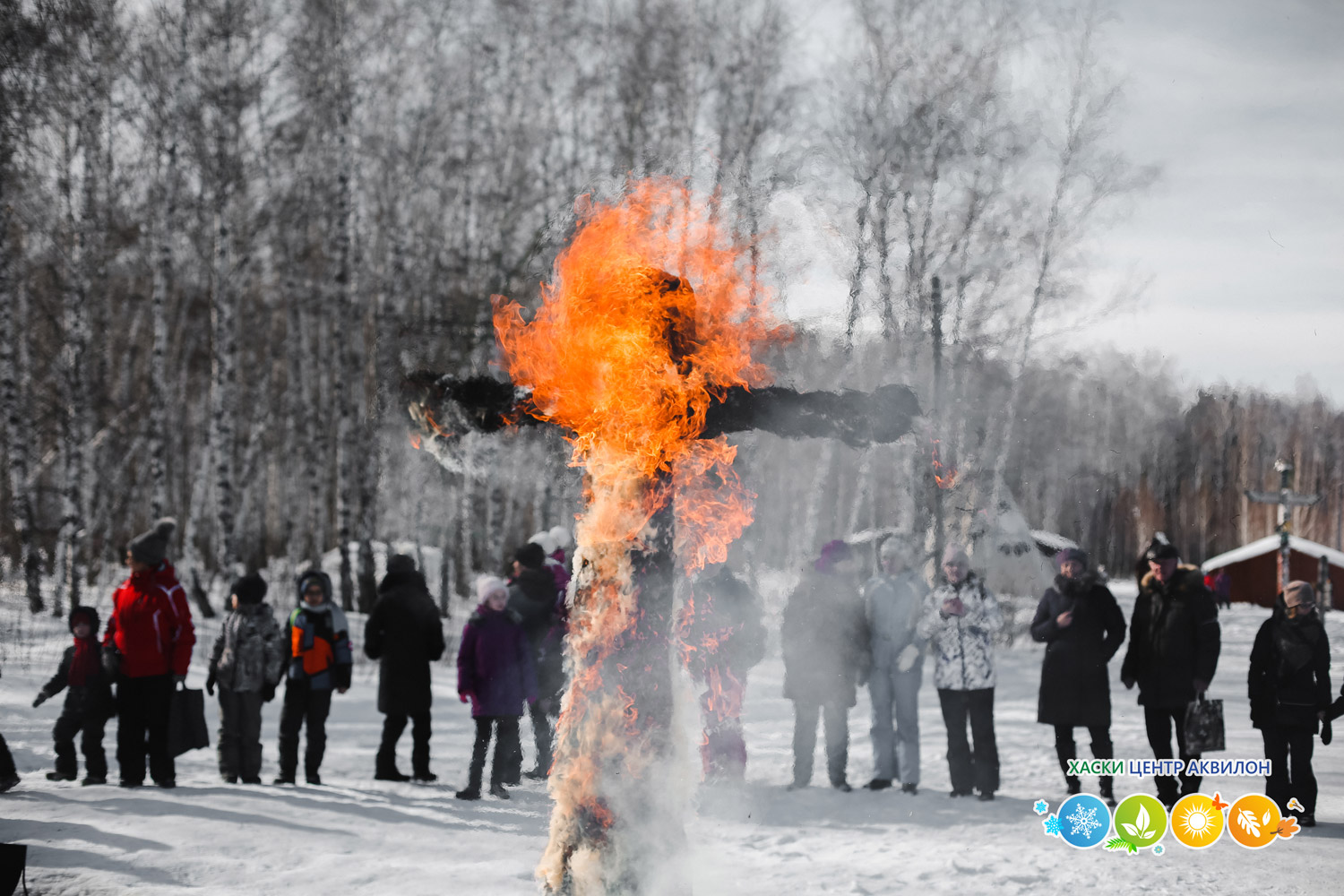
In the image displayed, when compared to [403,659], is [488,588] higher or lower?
higher

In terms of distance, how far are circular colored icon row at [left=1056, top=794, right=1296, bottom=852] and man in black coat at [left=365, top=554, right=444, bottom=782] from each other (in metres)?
5.00

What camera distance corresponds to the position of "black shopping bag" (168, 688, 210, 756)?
7254mm

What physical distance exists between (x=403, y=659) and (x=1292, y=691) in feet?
22.0

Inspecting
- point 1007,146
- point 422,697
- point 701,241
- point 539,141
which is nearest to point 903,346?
point 1007,146

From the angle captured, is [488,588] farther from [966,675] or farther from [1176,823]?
[1176,823]

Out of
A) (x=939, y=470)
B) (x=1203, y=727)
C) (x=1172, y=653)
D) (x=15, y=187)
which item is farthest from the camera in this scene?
(x=15, y=187)

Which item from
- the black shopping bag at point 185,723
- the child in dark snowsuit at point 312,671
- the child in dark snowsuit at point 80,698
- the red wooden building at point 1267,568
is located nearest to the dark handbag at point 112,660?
the child in dark snowsuit at point 80,698

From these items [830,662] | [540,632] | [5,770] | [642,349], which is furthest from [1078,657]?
[5,770]

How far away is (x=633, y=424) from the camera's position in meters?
4.18

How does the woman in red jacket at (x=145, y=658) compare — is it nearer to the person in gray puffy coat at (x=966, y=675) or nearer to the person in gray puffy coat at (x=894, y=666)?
the person in gray puffy coat at (x=894, y=666)

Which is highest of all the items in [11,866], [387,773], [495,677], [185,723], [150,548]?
[150,548]

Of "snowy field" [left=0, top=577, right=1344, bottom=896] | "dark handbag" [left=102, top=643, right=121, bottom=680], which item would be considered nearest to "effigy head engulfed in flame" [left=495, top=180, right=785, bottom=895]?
"snowy field" [left=0, top=577, right=1344, bottom=896]

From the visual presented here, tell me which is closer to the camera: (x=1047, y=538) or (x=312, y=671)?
(x=312, y=671)

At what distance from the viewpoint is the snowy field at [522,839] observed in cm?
535
